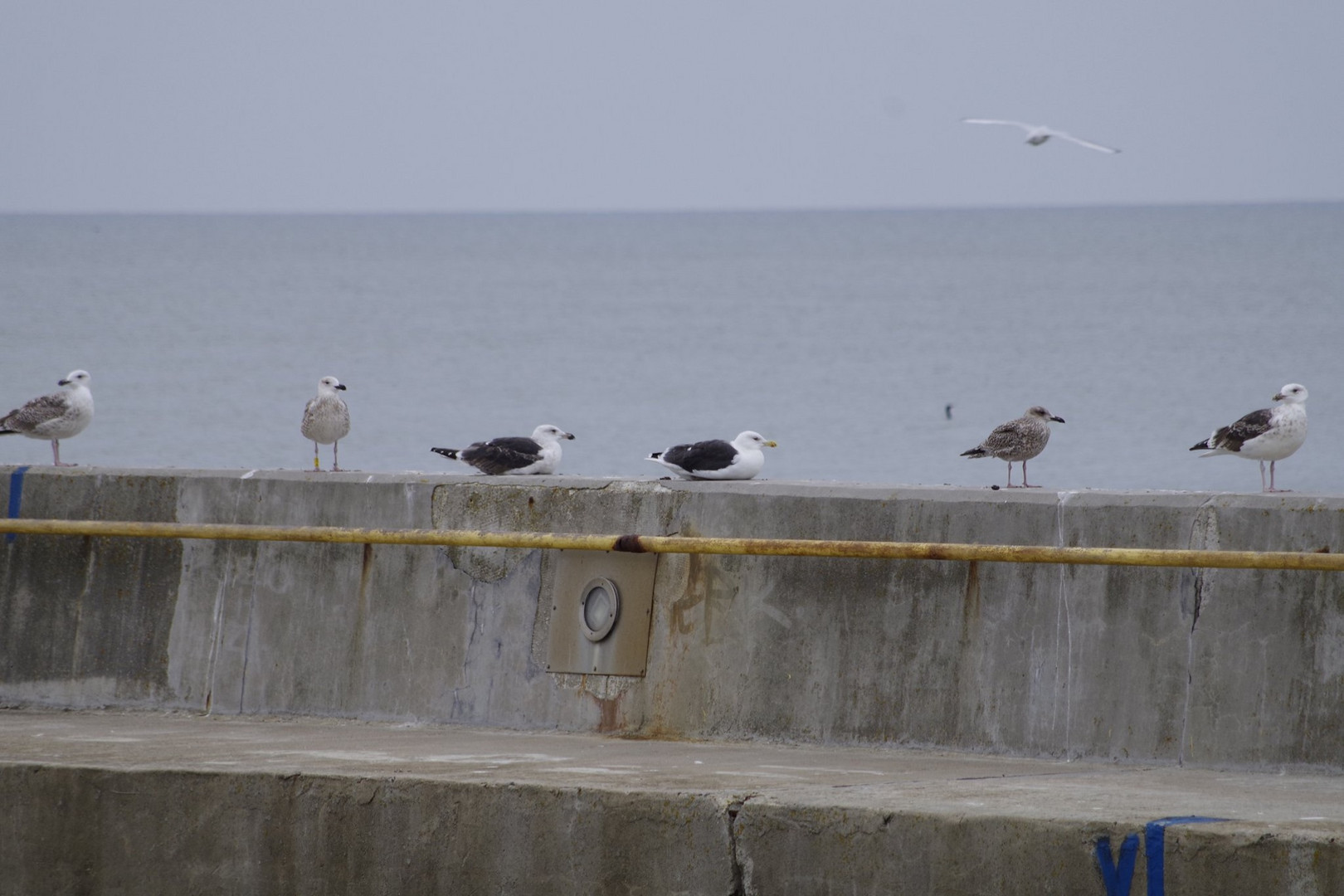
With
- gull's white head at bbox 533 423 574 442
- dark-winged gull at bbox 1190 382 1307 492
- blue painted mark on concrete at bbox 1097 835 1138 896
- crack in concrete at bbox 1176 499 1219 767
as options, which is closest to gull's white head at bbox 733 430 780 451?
gull's white head at bbox 533 423 574 442

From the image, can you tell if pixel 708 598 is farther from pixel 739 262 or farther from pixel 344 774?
pixel 739 262

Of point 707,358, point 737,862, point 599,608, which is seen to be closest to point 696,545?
point 599,608

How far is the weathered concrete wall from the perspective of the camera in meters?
7.23

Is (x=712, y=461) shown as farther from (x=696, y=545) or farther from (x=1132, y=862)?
(x=1132, y=862)

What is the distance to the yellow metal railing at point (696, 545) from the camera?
22.8 ft

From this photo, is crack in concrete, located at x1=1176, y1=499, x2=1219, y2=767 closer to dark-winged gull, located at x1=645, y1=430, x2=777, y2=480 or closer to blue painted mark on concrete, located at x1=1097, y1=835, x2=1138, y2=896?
blue painted mark on concrete, located at x1=1097, y1=835, x2=1138, y2=896

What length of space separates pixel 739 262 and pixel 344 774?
134 meters

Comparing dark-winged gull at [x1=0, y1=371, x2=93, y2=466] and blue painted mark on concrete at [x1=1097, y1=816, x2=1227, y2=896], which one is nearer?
blue painted mark on concrete at [x1=1097, y1=816, x2=1227, y2=896]

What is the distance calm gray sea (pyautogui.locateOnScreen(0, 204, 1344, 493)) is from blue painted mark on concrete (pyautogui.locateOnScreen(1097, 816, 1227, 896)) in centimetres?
2273

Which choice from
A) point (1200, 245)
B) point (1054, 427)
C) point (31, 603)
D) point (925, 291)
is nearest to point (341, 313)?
point (925, 291)

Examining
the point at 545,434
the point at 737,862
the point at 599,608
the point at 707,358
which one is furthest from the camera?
the point at 707,358

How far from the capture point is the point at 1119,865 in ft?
18.8

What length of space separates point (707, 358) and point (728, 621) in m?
59.5

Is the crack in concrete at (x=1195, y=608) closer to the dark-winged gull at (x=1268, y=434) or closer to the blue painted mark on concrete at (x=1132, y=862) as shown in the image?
the blue painted mark on concrete at (x=1132, y=862)
